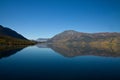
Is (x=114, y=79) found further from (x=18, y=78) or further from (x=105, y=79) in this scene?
(x=18, y=78)

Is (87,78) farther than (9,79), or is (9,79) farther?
(87,78)

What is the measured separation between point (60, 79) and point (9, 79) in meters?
6.95

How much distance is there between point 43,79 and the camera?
971 inches

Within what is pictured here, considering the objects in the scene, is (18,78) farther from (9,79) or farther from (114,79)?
(114,79)

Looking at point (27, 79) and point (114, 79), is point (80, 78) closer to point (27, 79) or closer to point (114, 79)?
point (114, 79)

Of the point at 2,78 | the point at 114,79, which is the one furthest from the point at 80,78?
the point at 2,78

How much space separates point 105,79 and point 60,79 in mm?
6382

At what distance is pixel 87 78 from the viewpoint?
2588 cm

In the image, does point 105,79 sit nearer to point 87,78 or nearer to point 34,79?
point 87,78

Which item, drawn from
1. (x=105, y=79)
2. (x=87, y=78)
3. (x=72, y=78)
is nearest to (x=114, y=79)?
(x=105, y=79)

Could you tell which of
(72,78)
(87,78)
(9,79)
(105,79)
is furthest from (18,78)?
(105,79)

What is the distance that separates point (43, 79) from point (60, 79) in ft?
7.71

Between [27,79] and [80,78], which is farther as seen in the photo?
[80,78]

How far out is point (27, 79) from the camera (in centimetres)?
2433
